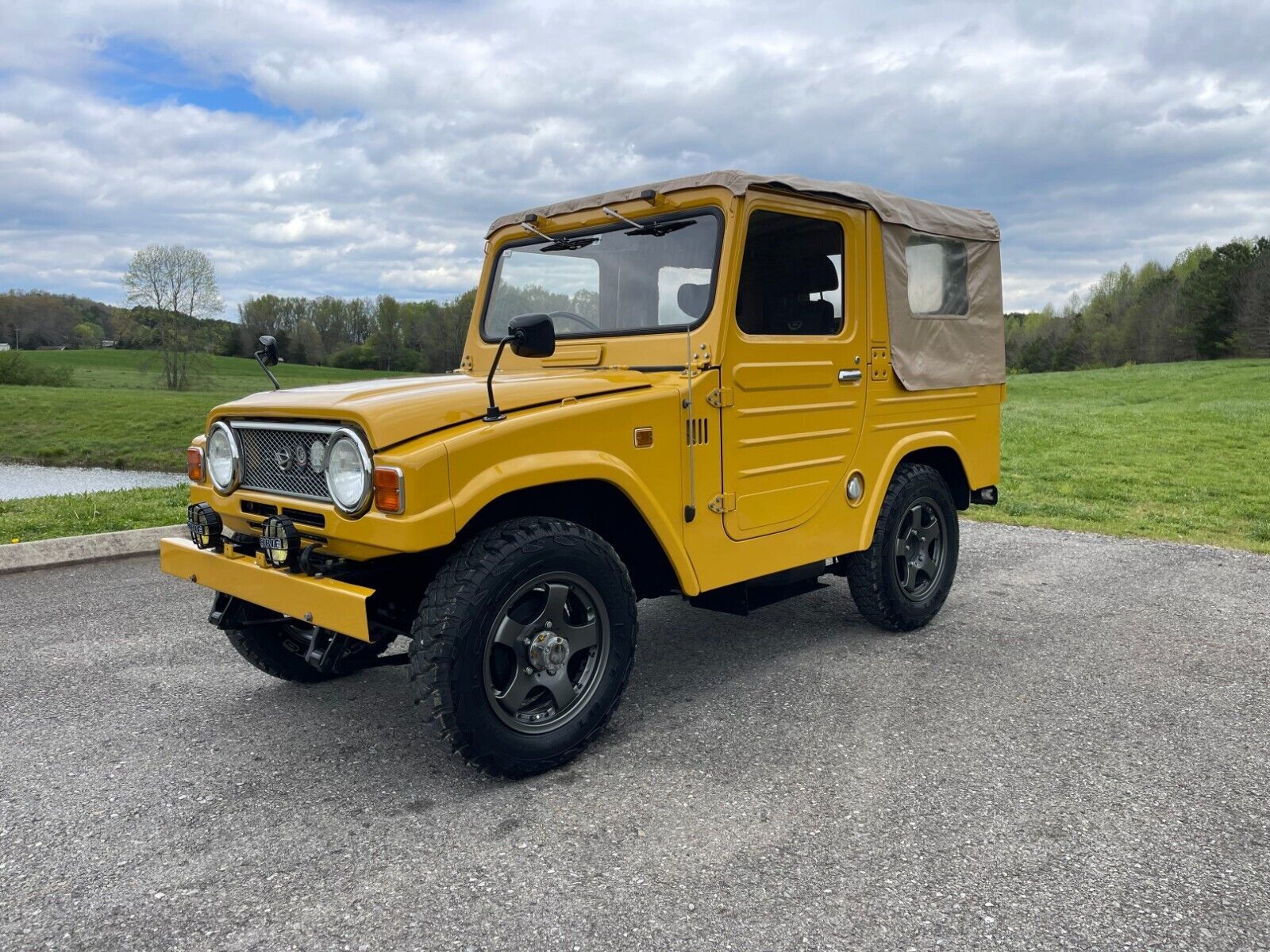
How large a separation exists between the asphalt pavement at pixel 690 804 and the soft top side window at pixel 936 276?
6.08 feet

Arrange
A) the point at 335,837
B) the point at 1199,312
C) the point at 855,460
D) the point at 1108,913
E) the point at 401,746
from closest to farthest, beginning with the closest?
the point at 1108,913
the point at 335,837
the point at 401,746
the point at 855,460
the point at 1199,312

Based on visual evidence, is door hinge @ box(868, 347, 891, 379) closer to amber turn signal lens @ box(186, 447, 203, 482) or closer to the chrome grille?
the chrome grille

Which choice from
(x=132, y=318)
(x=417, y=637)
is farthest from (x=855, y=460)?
(x=132, y=318)

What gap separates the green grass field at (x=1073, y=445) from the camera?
30.1ft

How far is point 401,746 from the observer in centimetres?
386

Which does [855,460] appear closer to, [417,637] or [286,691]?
[417,637]

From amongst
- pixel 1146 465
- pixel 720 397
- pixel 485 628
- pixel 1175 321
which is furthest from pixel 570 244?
pixel 1175 321

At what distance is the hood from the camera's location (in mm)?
3252

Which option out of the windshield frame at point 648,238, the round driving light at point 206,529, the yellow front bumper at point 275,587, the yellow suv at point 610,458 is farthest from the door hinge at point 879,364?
the round driving light at point 206,529

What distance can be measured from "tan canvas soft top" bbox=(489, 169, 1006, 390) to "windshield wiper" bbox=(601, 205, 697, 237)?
9cm

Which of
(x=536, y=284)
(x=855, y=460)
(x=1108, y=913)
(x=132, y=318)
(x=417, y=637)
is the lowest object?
(x=1108, y=913)

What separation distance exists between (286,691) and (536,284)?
2.35m

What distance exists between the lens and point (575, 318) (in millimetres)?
4719

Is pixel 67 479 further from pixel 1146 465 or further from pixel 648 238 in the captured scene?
pixel 1146 465
